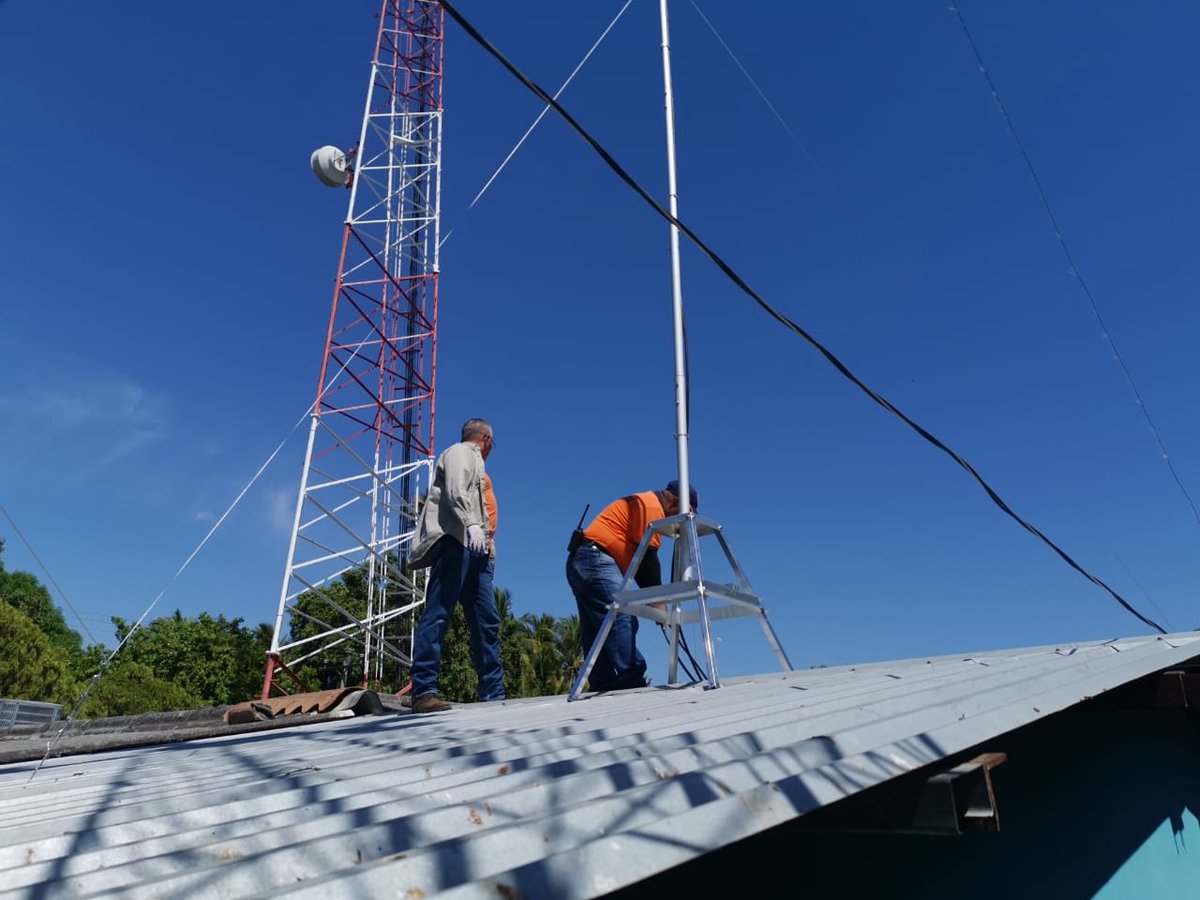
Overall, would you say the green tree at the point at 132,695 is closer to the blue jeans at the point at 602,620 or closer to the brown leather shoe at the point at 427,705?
the blue jeans at the point at 602,620

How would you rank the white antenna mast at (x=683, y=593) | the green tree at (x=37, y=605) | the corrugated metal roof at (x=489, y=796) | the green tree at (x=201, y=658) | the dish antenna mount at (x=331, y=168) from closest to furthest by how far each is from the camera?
the corrugated metal roof at (x=489, y=796) → the white antenna mast at (x=683, y=593) → the dish antenna mount at (x=331, y=168) → the green tree at (x=201, y=658) → the green tree at (x=37, y=605)

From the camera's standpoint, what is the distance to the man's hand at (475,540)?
4.07 m

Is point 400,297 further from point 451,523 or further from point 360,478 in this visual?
point 451,523

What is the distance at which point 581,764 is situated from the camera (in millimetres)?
1521

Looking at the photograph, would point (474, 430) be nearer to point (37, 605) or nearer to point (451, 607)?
point (451, 607)

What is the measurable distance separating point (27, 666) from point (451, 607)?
2242 cm

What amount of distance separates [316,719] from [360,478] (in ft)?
28.1

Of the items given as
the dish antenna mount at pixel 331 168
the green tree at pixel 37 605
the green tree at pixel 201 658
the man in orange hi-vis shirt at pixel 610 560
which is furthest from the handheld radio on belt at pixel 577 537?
the green tree at pixel 37 605

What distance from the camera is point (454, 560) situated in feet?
13.8

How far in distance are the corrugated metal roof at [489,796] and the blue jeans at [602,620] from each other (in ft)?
6.27

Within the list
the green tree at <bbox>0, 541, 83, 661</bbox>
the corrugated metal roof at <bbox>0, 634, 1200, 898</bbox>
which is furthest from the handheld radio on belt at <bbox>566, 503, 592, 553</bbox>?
the green tree at <bbox>0, 541, 83, 661</bbox>

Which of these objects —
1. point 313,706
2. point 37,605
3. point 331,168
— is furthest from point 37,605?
point 313,706

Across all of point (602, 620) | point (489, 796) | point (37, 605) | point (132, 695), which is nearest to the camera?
point (489, 796)

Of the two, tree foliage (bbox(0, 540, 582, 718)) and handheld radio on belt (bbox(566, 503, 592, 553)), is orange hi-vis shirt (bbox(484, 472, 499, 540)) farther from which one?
tree foliage (bbox(0, 540, 582, 718))
